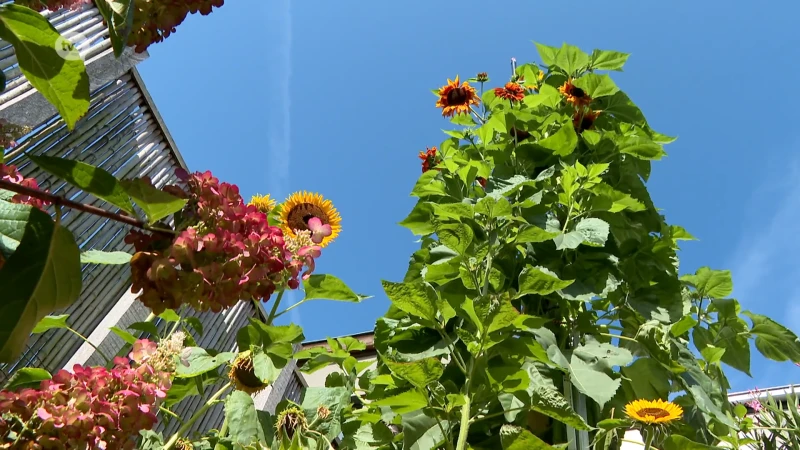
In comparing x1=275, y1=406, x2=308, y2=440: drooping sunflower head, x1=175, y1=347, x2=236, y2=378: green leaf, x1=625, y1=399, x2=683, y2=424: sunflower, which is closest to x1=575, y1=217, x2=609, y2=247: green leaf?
x1=625, y1=399, x2=683, y2=424: sunflower

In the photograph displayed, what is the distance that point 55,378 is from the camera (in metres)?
0.79

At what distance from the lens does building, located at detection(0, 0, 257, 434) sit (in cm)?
199

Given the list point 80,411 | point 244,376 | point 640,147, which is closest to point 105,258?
point 80,411

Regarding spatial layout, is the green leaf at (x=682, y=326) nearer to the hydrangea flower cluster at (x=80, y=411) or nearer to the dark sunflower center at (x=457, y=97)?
the hydrangea flower cluster at (x=80, y=411)

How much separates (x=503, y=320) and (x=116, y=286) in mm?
1768

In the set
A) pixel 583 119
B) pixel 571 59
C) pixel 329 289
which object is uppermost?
pixel 571 59

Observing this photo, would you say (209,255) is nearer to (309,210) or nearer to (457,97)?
(309,210)

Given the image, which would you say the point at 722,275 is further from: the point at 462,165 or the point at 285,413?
the point at 285,413

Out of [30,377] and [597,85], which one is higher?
[597,85]

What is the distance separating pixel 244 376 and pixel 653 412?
1.01 m

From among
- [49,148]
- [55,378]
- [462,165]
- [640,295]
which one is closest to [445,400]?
[55,378]

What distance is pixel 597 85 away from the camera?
2145mm

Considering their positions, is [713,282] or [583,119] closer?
[713,282]

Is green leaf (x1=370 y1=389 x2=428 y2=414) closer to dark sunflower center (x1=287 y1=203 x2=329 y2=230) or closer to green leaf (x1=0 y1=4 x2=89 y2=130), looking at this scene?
green leaf (x1=0 y1=4 x2=89 y2=130)
